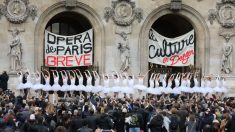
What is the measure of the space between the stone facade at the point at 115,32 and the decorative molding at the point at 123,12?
9cm

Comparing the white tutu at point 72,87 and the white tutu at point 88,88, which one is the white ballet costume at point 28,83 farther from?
the white tutu at point 88,88

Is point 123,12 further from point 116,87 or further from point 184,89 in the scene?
point 184,89

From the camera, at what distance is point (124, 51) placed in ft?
127

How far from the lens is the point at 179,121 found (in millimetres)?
21078

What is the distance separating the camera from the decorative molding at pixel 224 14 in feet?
131

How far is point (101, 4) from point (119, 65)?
392cm

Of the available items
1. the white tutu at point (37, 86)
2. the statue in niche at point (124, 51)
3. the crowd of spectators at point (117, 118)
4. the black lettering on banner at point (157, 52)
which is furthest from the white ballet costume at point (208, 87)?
the crowd of spectators at point (117, 118)

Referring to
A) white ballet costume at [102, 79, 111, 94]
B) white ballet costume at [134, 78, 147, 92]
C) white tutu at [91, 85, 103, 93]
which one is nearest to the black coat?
white tutu at [91, 85, 103, 93]

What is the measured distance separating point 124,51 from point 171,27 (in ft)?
21.8

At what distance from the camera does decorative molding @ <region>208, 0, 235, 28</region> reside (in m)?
40.0

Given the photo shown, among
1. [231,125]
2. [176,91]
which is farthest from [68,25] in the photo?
[231,125]

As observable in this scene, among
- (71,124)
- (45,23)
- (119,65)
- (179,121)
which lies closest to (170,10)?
(119,65)

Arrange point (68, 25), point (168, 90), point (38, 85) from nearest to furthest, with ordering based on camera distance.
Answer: point (38, 85), point (168, 90), point (68, 25)

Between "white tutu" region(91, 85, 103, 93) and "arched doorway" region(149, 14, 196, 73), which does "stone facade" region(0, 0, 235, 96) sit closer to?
"arched doorway" region(149, 14, 196, 73)
